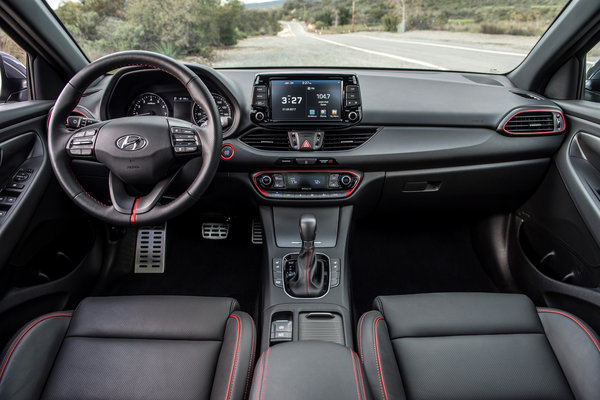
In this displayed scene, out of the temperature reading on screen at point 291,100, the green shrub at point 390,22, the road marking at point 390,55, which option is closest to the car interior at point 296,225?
the temperature reading on screen at point 291,100

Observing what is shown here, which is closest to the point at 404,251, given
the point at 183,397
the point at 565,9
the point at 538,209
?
the point at 538,209

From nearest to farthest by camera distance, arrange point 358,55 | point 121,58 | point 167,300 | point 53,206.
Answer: point 121,58, point 167,300, point 53,206, point 358,55

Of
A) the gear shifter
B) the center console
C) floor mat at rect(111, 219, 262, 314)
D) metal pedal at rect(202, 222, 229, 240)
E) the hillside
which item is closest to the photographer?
the center console

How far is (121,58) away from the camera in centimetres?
143

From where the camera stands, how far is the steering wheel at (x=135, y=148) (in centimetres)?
143

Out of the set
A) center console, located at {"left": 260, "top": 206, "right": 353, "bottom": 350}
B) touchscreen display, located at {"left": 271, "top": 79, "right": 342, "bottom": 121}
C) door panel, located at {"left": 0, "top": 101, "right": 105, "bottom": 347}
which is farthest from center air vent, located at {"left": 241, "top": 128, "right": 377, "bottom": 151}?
door panel, located at {"left": 0, "top": 101, "right": 105, "bottom": 347}

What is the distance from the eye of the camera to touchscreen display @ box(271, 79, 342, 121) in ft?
6.36

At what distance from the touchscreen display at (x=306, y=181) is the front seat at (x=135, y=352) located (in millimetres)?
759

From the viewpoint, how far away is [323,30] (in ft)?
8.04

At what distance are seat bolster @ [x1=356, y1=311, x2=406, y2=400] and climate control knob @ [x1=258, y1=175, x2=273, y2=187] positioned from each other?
2.98 ft

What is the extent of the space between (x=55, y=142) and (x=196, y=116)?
0.72 meters

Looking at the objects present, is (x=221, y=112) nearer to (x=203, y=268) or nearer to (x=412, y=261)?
(x=203, y=268)

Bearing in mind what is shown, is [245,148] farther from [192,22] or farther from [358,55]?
[358,55]

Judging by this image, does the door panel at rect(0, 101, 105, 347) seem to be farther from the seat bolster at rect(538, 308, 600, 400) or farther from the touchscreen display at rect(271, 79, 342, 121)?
the seat bolster at rect(538, 308, 600, 400)
